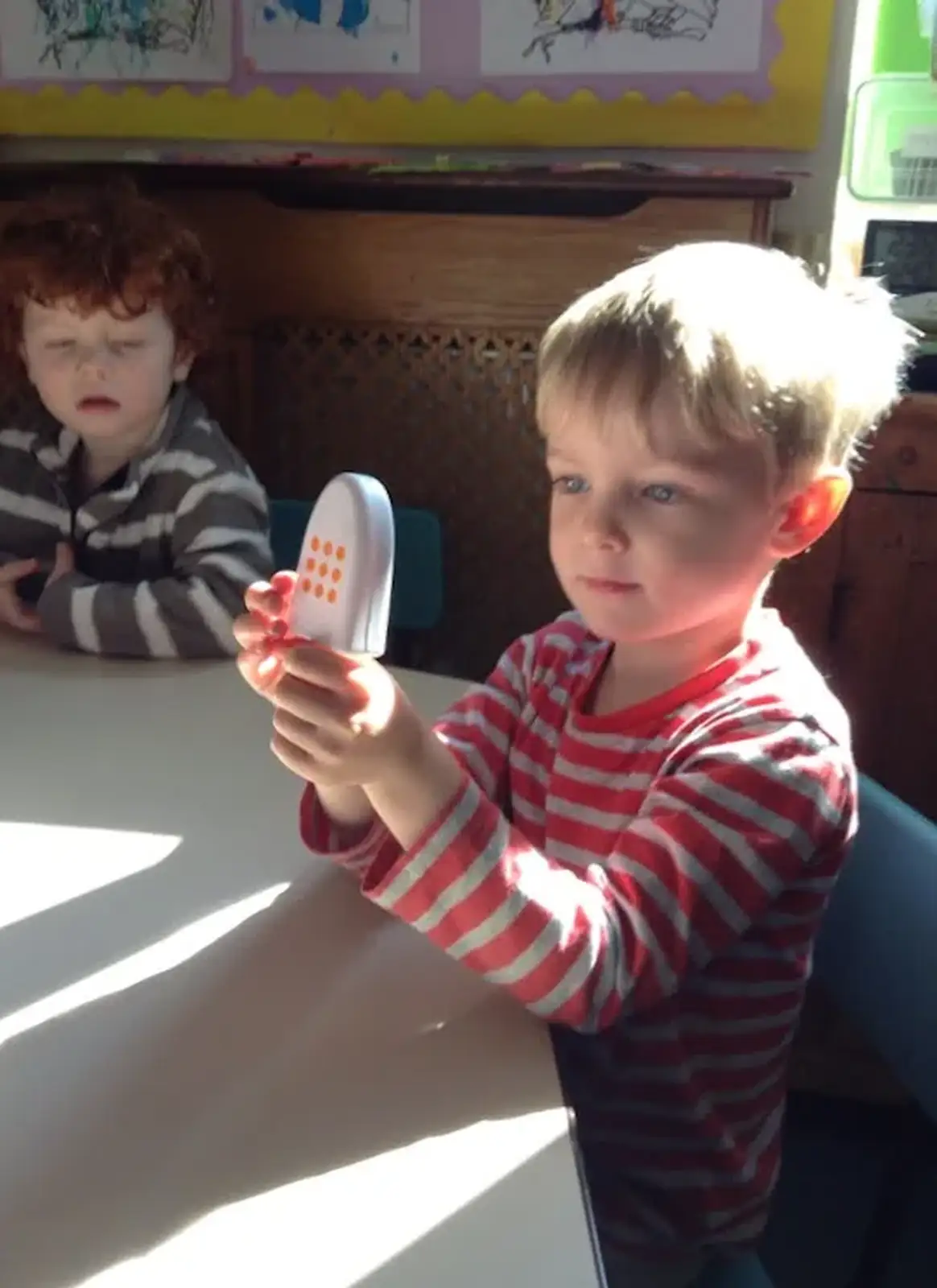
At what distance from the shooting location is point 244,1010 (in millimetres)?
575

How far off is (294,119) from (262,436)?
12.9 inches

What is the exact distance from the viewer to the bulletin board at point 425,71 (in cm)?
123

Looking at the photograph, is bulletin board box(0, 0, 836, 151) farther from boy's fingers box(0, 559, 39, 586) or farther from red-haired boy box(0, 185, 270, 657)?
boy's fingers box(0, 559, 39, 586)

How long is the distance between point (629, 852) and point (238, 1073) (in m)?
0.19

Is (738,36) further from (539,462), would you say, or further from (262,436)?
(262,436)

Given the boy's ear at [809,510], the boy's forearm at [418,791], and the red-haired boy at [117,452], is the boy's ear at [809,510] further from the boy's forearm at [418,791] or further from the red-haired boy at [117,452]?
the red-haired boy at [117,452]

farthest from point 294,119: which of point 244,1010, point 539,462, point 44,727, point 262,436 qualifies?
point 244,1010

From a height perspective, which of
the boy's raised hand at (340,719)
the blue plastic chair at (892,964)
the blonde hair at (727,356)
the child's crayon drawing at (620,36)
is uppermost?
the child's crayon drawing at (620,36)

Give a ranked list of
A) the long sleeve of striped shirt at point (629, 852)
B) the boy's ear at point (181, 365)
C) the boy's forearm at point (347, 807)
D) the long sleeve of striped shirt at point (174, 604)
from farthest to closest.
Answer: the boy's ear at point (181, 365) → the long sleeve of striped shirt at point (174, 604) → the boy's forearm at point (347, 807) → the long sleeve of striped shirt at point (629, 852)

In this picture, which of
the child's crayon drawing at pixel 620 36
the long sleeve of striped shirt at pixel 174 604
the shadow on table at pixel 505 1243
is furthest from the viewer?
the child's crayon drawing at pixel 620 36

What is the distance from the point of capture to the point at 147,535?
3.47ft

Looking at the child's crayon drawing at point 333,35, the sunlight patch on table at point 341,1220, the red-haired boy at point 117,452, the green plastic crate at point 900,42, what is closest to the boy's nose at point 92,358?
the red-haired boy at point 117,452

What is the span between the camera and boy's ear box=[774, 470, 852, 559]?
25.1 inches

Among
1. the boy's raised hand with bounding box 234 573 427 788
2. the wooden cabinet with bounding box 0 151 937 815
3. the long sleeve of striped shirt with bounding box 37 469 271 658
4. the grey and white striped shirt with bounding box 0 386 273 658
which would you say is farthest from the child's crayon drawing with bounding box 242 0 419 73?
the boy's raised hand with bounding box 234 573 427 788
